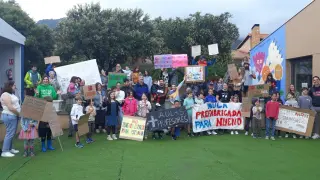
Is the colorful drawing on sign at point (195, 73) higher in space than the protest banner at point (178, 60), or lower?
lower

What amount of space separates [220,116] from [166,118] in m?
2.17

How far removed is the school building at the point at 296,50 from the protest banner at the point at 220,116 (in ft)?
12.8

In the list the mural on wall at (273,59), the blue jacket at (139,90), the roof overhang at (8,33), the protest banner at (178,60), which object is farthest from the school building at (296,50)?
the roof overhang at (8,33)

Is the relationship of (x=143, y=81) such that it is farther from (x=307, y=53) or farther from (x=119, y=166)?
(x=307, y=53)

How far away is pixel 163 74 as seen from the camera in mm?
15156

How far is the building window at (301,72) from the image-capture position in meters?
15.8

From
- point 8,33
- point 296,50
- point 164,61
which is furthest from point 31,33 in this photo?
point 296,50

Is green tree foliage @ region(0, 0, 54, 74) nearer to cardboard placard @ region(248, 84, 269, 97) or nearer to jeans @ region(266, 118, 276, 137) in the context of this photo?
cardboard placard @ region(248, 84, 269, 97)

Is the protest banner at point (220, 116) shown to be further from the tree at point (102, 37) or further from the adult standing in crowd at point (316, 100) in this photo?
the tree at point (102, 37)

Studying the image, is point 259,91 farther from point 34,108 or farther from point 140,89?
point 34,108

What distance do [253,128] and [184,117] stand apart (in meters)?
2.31

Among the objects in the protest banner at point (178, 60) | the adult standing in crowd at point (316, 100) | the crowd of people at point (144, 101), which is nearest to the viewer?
the crowd of people at point (144, 101)

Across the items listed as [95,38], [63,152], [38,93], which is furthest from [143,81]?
[95,38]

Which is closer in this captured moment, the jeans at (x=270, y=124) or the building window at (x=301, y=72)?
the jeans at (x=270, y=124)
